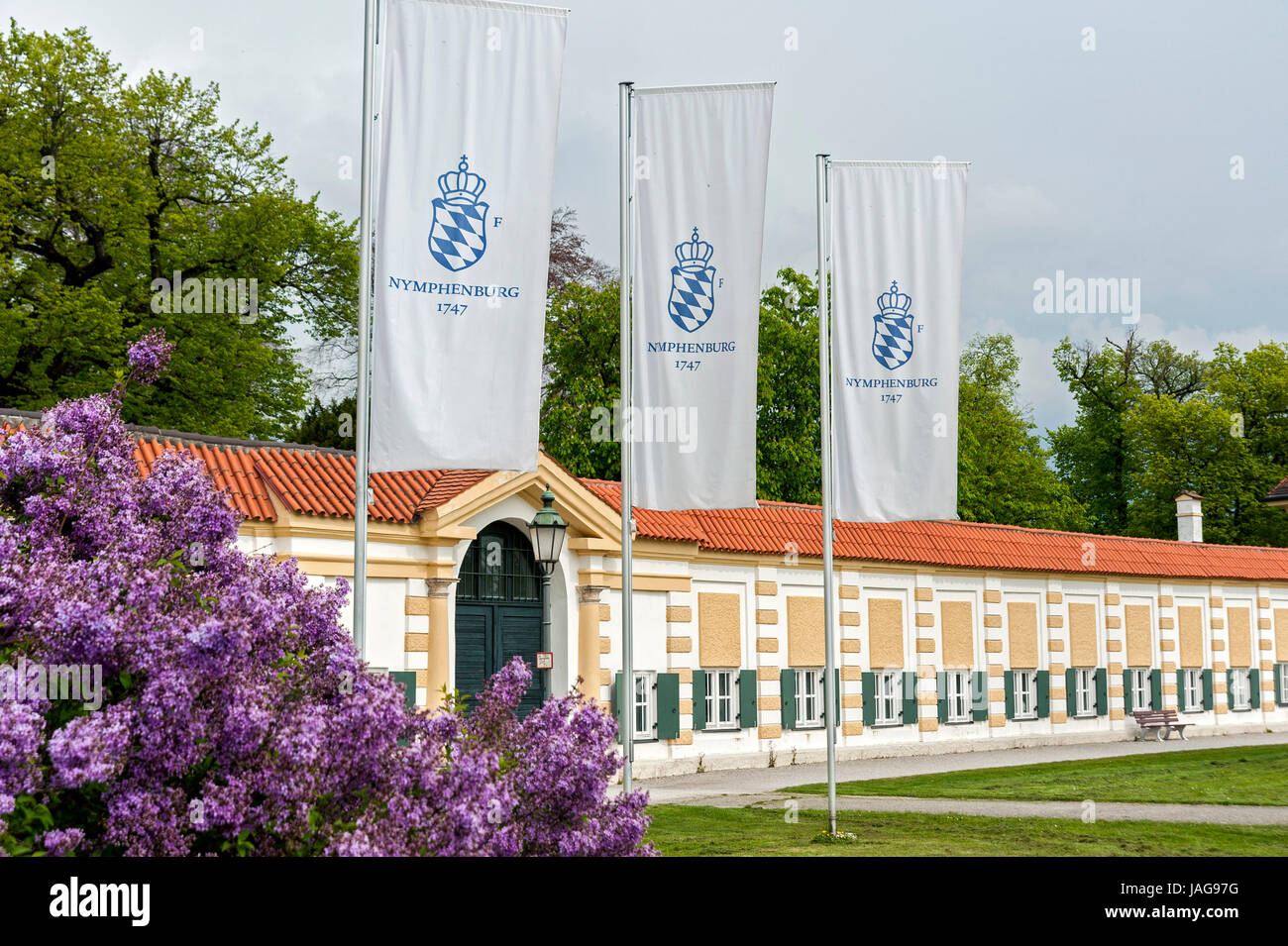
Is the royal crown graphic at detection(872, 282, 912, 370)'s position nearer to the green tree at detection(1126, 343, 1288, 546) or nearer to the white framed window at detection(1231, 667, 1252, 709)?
the white framed window at detection(1231, 667, 1252, 709)

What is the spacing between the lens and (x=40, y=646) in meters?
5.38

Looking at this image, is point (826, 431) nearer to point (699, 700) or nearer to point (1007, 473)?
point (699, 700)

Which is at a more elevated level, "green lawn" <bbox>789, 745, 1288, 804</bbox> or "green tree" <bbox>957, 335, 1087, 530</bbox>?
"green tree" <bbox>957, 335, 1087, 530</bbox>

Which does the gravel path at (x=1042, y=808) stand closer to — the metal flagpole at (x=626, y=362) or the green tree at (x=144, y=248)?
the metal flagpole at (x=626, y=362)

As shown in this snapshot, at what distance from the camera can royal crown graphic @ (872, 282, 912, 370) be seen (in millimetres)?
16280

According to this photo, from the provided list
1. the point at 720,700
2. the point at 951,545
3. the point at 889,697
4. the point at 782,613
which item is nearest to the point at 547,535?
the point at 720,700

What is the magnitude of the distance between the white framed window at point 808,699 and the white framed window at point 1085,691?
9.21 m

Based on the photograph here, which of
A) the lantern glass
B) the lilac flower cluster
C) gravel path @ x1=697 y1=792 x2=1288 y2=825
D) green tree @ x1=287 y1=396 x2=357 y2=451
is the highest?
green tree @ x1=287 y1=396 x2=357 y2=451

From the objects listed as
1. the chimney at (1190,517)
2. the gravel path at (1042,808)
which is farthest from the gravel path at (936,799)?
the chimney at (1190,517)

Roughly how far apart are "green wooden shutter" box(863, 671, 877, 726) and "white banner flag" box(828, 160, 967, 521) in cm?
1298

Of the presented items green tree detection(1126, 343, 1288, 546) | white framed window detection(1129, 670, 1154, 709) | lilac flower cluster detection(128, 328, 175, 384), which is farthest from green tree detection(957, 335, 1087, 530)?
lilac flower cluster detection(128, 328, 175, 384)

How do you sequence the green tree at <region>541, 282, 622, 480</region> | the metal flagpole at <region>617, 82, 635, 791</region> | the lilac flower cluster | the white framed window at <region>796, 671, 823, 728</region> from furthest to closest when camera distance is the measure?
the green tree at <region>541, 282, 622, 480</region>, the white framed window at <region>796, 671, 823, 728</region>, the metal flagpole at <region>617, 82, 635, 791</region>, the lilac flower cluster
